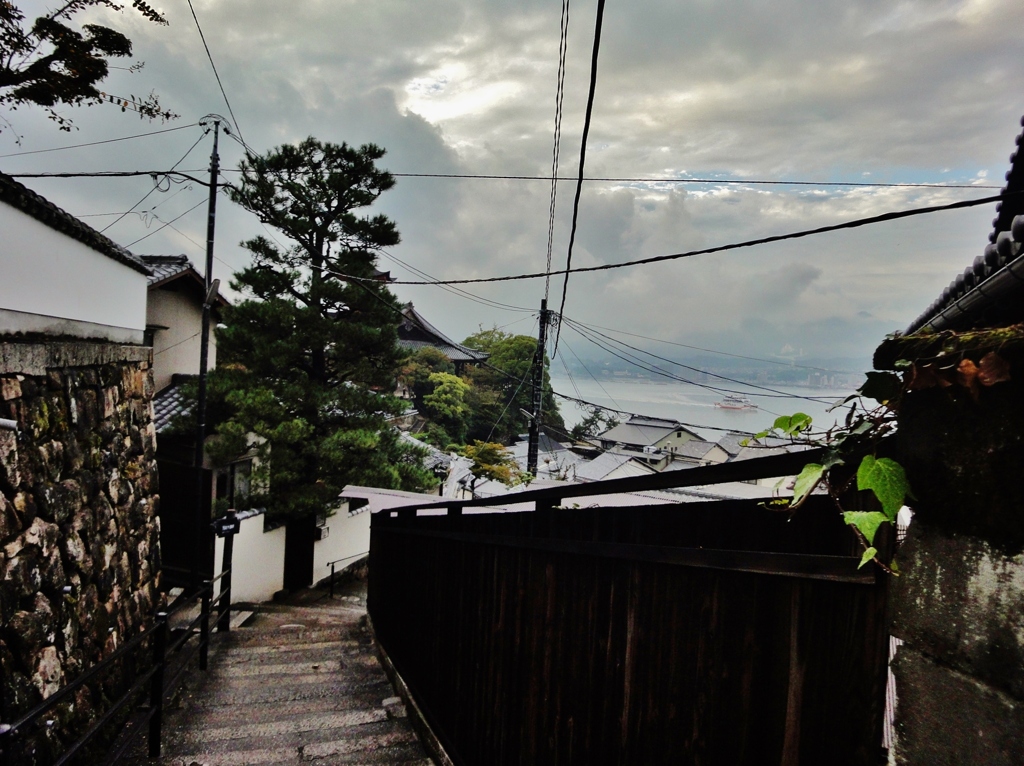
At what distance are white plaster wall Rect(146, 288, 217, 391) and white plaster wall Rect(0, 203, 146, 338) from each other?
22.5 ft

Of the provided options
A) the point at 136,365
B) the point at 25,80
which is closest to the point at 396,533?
the point at 136,365

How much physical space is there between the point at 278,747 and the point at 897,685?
455 centimetres

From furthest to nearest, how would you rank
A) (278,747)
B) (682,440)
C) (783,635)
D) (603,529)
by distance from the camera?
(682,440), (278,747), (603,529), (783,635)

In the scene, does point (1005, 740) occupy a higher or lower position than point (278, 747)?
higher

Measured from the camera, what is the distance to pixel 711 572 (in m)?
2.02

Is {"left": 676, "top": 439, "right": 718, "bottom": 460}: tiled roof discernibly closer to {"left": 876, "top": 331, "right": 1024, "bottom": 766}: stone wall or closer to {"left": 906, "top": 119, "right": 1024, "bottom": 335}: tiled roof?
{"left": 906, "top": 119, "right": 1024, "bottom": 335}: tiled roof

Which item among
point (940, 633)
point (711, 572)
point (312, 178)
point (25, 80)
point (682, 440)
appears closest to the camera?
point (940, 633)

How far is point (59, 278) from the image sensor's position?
4914mm

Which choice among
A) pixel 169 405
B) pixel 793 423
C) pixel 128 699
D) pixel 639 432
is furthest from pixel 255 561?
pixel 639 432

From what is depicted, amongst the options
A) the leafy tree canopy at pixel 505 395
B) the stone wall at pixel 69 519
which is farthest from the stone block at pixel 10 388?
the leafy tree canopy at pixel 505 395

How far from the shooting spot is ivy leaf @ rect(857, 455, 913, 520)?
4.26 feet

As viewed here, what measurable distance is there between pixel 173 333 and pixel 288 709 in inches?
430

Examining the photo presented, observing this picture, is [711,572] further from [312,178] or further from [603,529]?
[312,178]

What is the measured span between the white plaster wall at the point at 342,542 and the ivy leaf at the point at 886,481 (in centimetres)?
1458
